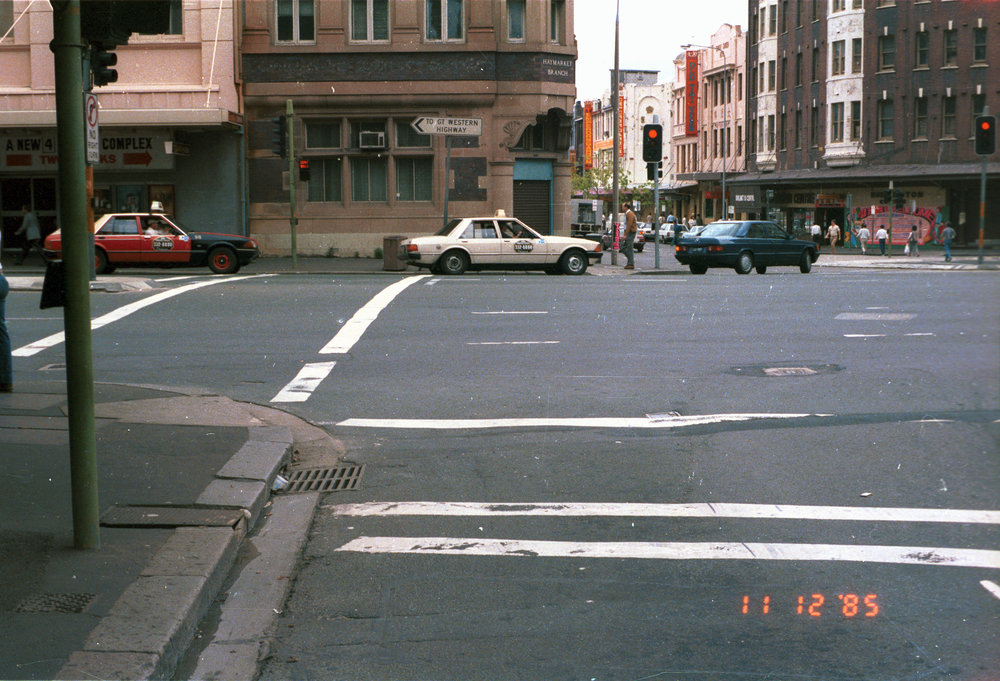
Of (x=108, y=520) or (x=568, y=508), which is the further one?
(x=568, y=508)

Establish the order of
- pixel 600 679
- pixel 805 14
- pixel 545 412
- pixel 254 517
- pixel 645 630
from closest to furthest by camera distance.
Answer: pixel 600 679
pixel 645 630
pixel 254 517
pixel 545 412
pixel 805 14

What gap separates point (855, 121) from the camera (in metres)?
63.8

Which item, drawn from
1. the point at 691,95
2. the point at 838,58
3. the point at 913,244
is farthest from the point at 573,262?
the point at 691,95

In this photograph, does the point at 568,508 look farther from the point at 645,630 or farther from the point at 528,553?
the point at 645,630

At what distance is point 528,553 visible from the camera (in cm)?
596

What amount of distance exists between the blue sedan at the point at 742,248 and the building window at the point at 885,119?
3137 centimetres

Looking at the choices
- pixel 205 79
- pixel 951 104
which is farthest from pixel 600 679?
pixel 951 104

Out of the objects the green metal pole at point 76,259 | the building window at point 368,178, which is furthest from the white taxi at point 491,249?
the green metal pole at point 76,259

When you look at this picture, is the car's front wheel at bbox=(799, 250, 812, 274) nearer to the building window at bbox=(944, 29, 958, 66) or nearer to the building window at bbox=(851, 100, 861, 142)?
the building window at bbox=(944, 29, 958, 66)

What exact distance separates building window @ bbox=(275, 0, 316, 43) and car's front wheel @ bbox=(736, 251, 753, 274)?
14.1 m

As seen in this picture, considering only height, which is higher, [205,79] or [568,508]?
[205,79]

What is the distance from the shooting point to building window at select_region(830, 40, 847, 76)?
6500cm

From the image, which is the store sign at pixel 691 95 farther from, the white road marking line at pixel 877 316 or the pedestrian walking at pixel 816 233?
the white road marking line at pixel 877 316

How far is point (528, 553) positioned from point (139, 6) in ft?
10.6
